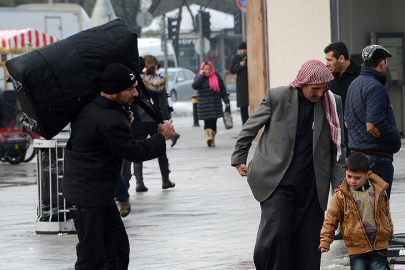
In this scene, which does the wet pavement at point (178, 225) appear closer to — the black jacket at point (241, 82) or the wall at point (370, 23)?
the wall at point (370, 23)

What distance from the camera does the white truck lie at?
28.3 meters

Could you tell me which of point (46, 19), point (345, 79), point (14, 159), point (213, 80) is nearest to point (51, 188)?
point (345, 79)

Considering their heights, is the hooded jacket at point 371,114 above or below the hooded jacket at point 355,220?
above

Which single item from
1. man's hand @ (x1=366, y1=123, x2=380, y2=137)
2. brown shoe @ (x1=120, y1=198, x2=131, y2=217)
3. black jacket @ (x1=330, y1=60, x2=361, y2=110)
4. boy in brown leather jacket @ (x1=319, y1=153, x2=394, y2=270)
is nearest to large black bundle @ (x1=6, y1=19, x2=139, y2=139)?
boy in brown leather jacket @ (x1=319, y1=153, x2=394, y2=270)

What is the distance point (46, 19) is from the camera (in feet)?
94.5

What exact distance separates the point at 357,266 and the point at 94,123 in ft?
6.17

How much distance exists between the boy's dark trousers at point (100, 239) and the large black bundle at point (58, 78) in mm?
581

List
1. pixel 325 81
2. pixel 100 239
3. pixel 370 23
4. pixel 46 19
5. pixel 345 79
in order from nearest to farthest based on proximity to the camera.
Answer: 1. pixel 100 239
2. pixel 325 81
3. pixel 345 79
4. pixel 370 23
5. pixel 46 19

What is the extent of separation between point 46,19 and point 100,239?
75.2 ft

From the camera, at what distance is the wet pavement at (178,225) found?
8.56 meters

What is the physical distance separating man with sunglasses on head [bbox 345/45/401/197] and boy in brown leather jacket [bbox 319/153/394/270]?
58.7 inches

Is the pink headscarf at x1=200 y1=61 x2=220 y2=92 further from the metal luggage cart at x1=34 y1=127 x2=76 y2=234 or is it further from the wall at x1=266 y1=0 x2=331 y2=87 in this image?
the metal luggage cart at x1=34 y1=127 x2=76 y2=234

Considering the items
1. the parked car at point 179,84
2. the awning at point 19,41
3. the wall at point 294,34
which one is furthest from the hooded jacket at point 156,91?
the parked car at point 179,84

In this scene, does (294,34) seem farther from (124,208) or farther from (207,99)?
(124,208)
